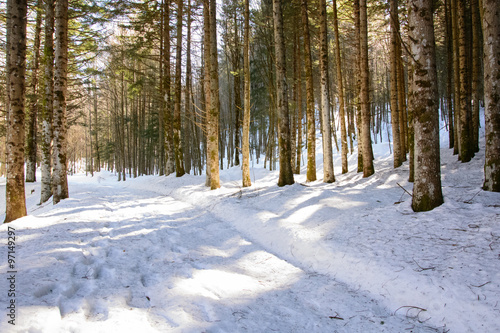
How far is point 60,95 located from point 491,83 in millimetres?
12547

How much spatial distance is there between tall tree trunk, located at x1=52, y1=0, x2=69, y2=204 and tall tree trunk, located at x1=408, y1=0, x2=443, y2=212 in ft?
33.9

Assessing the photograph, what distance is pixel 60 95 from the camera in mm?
8797

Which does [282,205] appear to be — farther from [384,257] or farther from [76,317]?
[76,317]

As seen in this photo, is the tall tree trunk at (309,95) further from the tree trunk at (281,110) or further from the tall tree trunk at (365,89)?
the tree trunk at (281,110)

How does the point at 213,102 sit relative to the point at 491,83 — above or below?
above

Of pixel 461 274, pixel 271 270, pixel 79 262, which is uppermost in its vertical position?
pixel 79 262

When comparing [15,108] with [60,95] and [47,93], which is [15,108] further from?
[47,93]

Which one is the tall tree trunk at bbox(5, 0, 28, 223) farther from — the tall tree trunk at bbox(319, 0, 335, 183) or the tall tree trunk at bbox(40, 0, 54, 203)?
the tall tree trunk at bbox(319, 0, 335, 183)

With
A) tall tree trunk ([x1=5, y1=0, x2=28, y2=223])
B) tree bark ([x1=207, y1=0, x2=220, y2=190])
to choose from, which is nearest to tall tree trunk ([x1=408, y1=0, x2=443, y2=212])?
tree bark ([x1=207, y1=0, x2=220, y2=190])

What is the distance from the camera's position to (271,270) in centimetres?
380

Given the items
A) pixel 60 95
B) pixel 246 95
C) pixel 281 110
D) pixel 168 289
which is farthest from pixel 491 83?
pixel 60 95

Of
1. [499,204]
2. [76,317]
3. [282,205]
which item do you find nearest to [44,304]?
[76,317]

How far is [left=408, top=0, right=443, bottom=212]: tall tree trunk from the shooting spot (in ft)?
15.4

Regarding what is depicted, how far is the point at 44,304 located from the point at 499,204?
6647 millimetres
